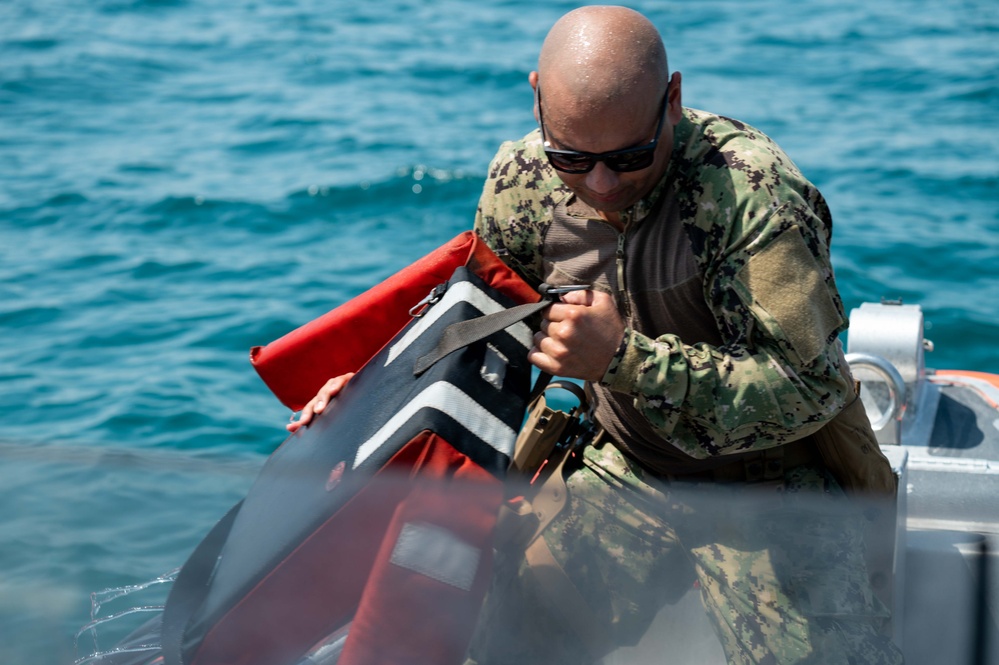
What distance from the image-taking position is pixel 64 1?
14336 millimetres

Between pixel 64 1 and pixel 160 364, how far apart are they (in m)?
9.62

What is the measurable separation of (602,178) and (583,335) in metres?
0.29

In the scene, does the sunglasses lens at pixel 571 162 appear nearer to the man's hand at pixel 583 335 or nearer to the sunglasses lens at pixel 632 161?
the sunglasses lens at pixel 632 161

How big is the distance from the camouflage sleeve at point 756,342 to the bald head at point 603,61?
24 centimetres

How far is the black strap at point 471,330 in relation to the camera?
2123mm

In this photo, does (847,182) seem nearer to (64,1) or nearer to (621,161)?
(621,161)

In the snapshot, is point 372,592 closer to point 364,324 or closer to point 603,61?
point 364,324

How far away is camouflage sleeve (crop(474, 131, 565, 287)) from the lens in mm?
2420

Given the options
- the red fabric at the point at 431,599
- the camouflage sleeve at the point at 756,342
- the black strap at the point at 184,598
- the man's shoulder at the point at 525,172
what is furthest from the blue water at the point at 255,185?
the man's shoulder at the point at 525,172

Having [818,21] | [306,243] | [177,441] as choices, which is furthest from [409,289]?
[818,21]

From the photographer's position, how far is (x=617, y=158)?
208cm

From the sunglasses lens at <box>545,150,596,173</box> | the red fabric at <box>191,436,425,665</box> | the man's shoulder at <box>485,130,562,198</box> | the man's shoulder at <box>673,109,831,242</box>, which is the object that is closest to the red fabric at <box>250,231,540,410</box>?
the man's shoulder at <box>485,130,562,198</box>

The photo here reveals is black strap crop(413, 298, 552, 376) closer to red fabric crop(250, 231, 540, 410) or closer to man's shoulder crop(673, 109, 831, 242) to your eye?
red fabric crop(250, 231, 540, 410)

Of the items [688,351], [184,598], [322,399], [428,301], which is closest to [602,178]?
[688,351]
